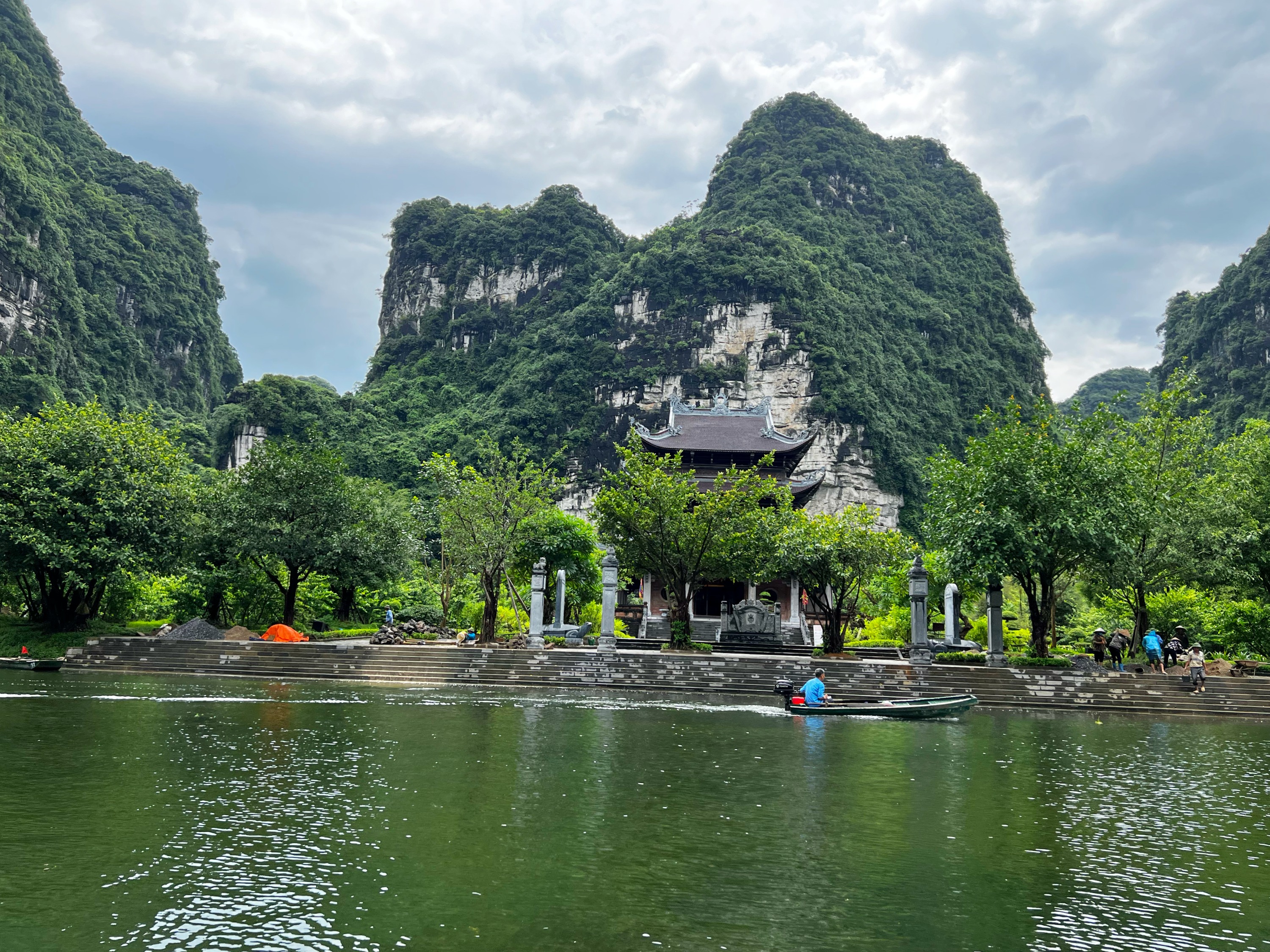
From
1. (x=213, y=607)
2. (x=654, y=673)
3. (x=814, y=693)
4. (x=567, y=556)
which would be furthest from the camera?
(x=567, y=556)

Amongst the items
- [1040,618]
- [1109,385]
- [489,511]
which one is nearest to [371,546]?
[489,511]

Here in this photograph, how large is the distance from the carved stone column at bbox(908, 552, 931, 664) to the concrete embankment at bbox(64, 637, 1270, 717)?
1.41 meters

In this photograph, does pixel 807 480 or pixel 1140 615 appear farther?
pixel 807 480

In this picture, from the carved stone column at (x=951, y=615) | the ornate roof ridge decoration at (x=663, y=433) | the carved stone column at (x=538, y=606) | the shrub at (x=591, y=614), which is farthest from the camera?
the ornate roof ridge decoration at (x=663, y=433)

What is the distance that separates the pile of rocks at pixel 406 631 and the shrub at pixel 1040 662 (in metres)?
18.7

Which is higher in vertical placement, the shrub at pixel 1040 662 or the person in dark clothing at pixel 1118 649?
the person in dark clothing at pixel 1118 649

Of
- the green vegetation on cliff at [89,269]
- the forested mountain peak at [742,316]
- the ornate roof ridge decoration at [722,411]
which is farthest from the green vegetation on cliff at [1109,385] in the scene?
the green vegetation on cliff at [89,269]

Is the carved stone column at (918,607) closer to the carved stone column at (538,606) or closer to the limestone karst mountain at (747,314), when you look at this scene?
the carved stone column at (538,606)

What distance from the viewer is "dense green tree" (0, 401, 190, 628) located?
2564 cm

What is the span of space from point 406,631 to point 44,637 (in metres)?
11.3

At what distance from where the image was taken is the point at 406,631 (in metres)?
31.1

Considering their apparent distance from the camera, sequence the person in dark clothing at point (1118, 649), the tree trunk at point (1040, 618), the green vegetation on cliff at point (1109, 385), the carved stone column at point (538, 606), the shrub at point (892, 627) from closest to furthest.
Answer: the person in dark clothing at point (1118, 649) → the tree trunk at point (1040, 618) → the carved stone column at point (538, 606) → the shrub at point (892, 627) → the green vegetation on cliff at point (1109, 385)

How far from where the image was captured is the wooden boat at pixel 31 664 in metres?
21.6

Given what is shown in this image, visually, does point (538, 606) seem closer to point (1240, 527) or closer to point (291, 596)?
point (291, 596)
